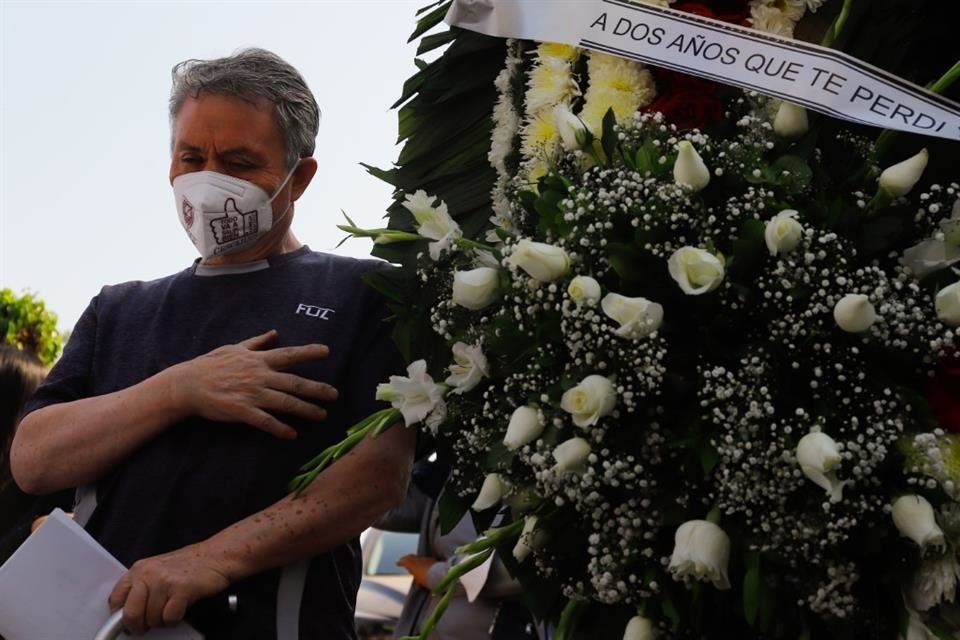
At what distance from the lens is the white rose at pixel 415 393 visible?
2.45 metres

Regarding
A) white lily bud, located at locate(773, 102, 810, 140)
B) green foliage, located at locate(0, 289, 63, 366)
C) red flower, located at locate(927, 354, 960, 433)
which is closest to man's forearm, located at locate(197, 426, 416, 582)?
white lily bud, located at locate(773, 102, 810, 140)

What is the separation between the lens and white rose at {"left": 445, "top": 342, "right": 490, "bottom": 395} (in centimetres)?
236

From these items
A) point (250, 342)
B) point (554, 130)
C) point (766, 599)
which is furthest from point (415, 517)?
point (766, 599)

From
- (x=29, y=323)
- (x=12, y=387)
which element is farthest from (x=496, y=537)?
(x=29, y=323)

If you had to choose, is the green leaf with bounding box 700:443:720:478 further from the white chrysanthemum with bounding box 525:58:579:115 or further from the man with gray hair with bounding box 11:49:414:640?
the man with gray hair with bounding box 11:49:414:640

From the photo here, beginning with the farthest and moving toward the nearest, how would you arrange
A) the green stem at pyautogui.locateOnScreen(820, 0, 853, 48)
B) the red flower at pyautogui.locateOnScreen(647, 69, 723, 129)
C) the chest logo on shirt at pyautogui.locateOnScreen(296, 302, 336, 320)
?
1. the chest logo on shirt at pyautogui.locateOnScreen(296, 302, 336, 320)
2. the red flower at pyautogui.locateOnScreen(647, 69, 723, 129)
3. the green stem at pyautogui.locateOnScreen(820, 0, 853, 48)

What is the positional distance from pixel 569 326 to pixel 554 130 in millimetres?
524

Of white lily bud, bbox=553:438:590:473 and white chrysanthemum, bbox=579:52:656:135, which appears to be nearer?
white lily bud, bbox=553:438:590:473

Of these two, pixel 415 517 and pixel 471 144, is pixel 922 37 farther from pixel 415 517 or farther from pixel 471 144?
pixel 415 517

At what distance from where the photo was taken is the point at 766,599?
206 centimetres

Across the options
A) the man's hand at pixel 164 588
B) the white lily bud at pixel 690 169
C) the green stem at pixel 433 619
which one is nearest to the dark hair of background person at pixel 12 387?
the man's hand at pixel 164 588

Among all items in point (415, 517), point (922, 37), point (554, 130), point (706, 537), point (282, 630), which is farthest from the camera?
point (415, 517)

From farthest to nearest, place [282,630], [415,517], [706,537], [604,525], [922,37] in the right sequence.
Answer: [415,517], [282,630], [922,37], [604,525], [706,537]

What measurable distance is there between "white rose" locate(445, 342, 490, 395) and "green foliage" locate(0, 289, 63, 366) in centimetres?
491
